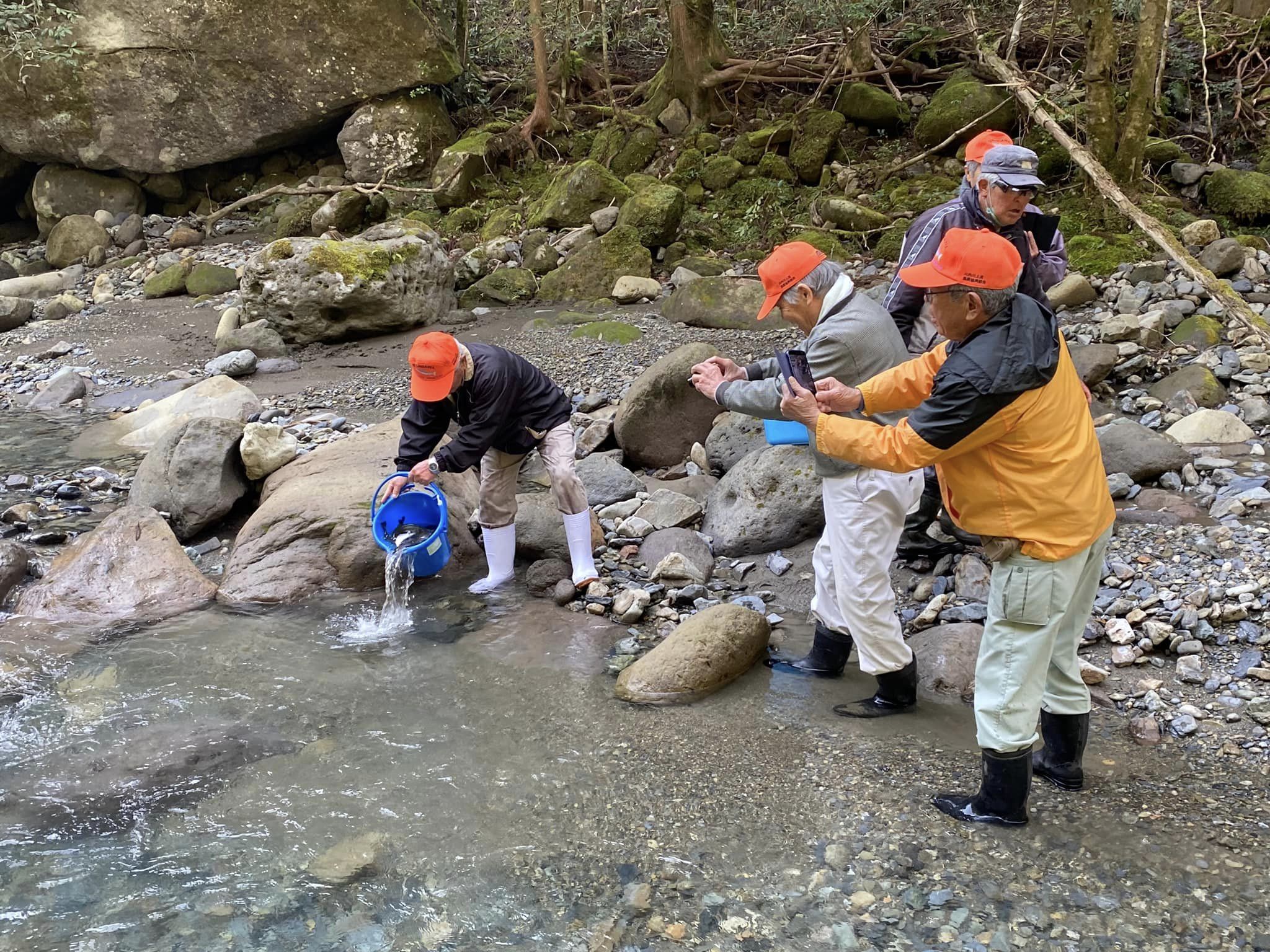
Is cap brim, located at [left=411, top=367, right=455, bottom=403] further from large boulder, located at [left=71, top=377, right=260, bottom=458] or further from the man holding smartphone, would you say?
large boulder, located at [left=71, top=377, right=260, bottom=458]

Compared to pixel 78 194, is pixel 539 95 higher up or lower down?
higher up

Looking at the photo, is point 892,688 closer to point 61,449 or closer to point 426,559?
point 426,559

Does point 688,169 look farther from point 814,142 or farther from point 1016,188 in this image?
point 1016,188

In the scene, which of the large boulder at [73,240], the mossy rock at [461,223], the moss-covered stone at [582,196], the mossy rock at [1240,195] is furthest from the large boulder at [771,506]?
the large boulder at [73,240]

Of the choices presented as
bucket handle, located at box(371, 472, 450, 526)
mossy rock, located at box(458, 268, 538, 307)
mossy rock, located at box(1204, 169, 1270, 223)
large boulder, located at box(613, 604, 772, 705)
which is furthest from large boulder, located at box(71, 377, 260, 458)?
mossy rock, located at box(1204, 169, 1270, 223)

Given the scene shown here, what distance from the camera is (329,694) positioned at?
463 centimetres

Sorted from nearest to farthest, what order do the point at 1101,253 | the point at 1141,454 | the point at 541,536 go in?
the point at 1141,454
the point at 541,536
the point at 1101,253

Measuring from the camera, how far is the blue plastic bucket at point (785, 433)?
4.45 m

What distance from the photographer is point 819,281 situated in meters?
3.79

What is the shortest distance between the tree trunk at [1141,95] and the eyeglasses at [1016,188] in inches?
235

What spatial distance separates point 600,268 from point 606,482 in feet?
18.1

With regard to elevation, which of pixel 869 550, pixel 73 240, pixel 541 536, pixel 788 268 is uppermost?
pixel 788 268

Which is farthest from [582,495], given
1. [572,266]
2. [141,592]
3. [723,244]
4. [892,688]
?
[723,244]

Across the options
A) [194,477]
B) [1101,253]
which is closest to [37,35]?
[194,477]
